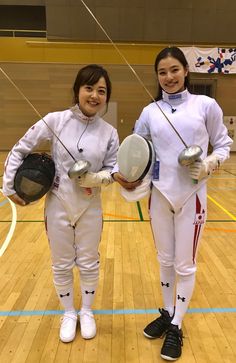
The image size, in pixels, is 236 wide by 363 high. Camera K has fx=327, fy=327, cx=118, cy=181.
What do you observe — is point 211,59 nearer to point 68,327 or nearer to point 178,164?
point 178,164

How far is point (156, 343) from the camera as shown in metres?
1.90

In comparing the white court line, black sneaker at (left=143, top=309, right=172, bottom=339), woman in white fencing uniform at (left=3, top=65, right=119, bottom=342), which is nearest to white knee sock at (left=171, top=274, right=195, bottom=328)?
black sneaker at (left=143, top=309, right=172, bottom=339)

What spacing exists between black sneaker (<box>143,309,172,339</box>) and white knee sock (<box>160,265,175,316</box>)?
0.11ft

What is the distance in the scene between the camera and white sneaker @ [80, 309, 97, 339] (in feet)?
6.34

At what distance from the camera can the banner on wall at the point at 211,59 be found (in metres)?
10.2

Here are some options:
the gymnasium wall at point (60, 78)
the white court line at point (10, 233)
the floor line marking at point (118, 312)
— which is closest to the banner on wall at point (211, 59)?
the gymnasium wall at point (60, 78)

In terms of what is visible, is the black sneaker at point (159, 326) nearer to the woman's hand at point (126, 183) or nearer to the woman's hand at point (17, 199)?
the woman's hand at point (126, 183)

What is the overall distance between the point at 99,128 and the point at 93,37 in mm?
9486

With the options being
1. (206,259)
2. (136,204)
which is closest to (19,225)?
(136,204)

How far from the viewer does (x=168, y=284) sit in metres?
1.90

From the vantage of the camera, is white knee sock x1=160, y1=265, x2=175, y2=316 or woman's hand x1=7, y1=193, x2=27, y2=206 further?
white knee sock x1=160, y1=265, x2=175, y2=316

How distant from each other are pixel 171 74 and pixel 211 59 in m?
9.71

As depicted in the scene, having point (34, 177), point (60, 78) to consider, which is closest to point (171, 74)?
point (34, 177)

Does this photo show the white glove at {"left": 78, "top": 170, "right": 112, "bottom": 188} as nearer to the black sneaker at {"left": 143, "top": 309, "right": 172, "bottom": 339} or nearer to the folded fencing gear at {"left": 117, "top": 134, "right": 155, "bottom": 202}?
the folded fencing gear at {"left": 117, "top": 134, "right": 155, "bottom": 202}
